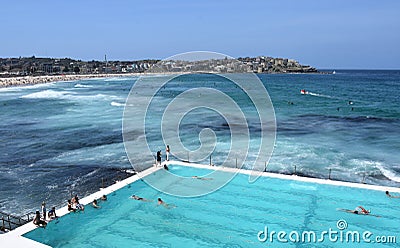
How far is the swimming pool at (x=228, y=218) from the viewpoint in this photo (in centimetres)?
1177

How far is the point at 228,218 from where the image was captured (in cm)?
1339

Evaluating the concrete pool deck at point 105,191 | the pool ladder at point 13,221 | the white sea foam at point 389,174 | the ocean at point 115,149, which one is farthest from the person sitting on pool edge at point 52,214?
the white sea foam at point 389,174

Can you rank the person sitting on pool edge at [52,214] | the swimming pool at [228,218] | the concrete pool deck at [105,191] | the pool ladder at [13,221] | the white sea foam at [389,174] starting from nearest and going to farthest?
the concrete pool deck at [105,191], the swimming pool at [228,218], the pool ladder at [13,221], the person sitting on pool edge at [52,214], the white sea foam at [389,174]

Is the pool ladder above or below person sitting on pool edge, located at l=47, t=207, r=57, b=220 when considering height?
below

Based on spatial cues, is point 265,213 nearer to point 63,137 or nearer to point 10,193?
point 10,193

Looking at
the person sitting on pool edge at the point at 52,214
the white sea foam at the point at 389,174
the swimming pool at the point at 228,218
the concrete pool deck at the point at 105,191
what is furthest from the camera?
the white sea foam at the point at 389,174

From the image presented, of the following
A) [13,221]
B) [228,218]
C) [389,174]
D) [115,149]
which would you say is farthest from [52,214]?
[389,174]

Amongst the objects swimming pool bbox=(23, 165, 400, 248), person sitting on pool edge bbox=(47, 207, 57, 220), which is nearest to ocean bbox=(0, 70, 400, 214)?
swimming pool bbox=(23, 165, 400, 248)

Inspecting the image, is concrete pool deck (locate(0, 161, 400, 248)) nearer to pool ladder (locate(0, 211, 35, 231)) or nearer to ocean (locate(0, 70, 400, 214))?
pool ladder (locate(0, 211, 35, 231))

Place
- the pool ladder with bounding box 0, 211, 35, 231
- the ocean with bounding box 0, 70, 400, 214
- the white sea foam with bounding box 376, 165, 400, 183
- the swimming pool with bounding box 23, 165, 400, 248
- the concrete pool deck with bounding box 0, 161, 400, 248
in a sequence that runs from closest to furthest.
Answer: the concrete pool deck with bounding box 0, 161, 400, 248, the swimming pool with bounding box 23, 165, 400, 248, the pool ladder with bounding box 0, 211, 35, 231, the ocean with bounding box 0, 70, 400, 214, the white sea foam with bounding box 376, 165, 400, 183

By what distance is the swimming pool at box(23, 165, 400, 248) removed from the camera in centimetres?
1177

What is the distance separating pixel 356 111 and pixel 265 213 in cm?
4271

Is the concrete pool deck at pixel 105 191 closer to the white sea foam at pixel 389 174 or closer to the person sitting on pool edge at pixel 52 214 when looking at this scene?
the person sitting on pool edge at pixel 52 214

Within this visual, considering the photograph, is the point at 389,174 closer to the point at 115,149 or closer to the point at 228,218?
the point at 228,218
